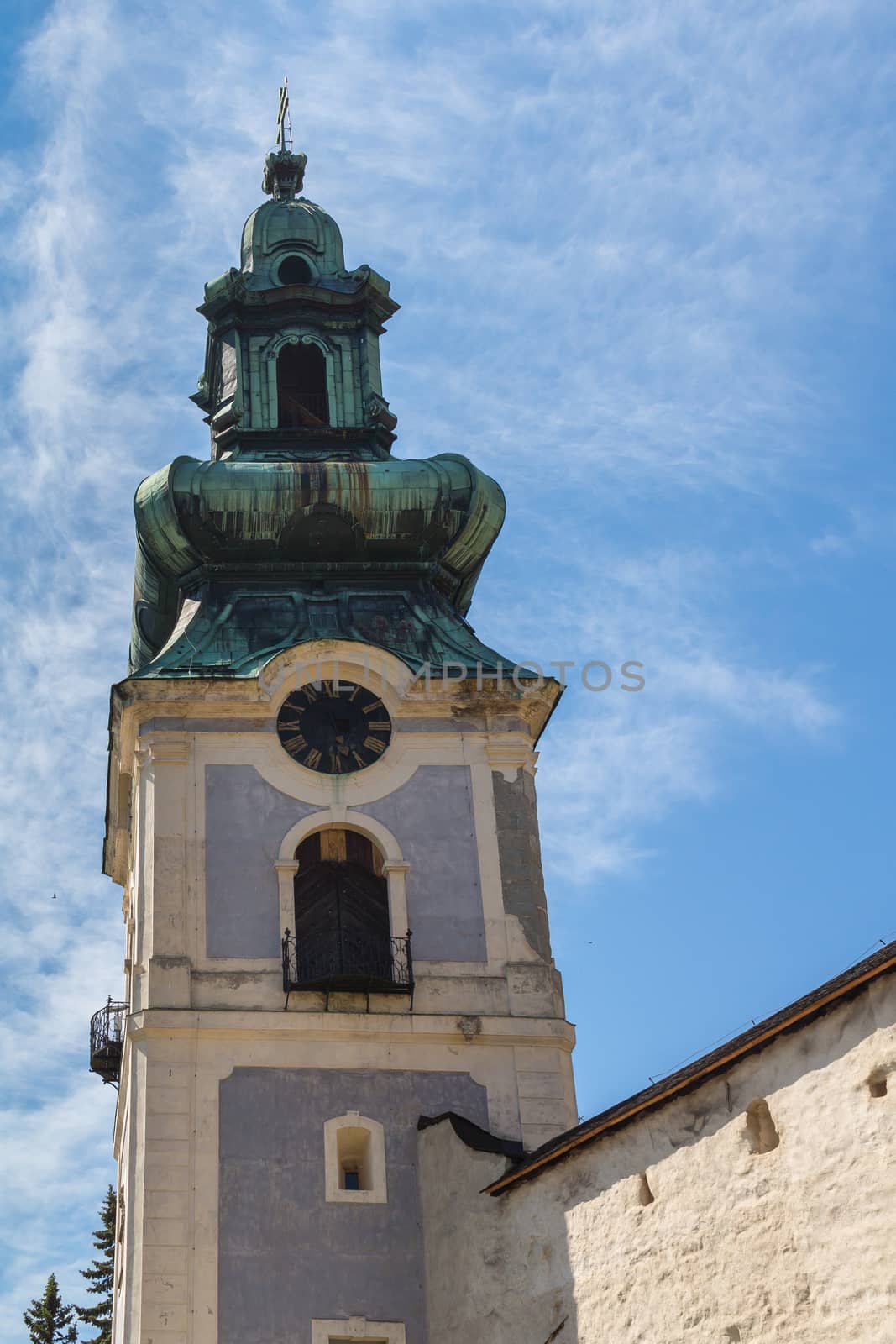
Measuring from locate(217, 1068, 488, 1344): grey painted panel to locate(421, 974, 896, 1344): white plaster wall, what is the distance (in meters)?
1.71

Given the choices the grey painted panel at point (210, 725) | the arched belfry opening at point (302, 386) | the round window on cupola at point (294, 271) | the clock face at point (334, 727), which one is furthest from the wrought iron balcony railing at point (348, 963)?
the round window on cupola at point (294, 271)

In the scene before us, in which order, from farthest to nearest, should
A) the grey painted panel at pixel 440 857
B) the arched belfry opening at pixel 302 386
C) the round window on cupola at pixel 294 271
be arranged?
the round window on cupola at pixel 294 271 → the arched belfry opening at pixel 302 386 → the grey painted panel at pixel 440 857

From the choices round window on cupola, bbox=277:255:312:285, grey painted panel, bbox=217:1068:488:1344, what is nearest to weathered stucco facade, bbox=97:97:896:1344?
grey painted panel, bbox=217:1068:488:1344

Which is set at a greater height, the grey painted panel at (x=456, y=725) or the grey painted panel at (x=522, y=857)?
the grey painted panel at (x=456, y=725)

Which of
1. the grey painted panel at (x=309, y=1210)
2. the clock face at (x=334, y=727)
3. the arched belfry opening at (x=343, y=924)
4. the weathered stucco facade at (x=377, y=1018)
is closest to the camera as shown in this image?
the weathered stucco facade at (x=377, y=1018)

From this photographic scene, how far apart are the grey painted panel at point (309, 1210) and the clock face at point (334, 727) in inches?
155

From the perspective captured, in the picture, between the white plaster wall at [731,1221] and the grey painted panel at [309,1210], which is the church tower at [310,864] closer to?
the grey painted panel at [309,1210]

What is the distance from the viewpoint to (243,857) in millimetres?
27266

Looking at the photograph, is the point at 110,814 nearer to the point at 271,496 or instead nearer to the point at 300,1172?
the point at 271,496

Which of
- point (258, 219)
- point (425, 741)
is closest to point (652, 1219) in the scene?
point (425, 741)

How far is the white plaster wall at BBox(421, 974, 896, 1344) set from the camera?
60.0ft

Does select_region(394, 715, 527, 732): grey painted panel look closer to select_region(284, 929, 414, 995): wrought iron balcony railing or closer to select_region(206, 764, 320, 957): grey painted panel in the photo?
select_region(206, 764, 320, 957): grey painted panel

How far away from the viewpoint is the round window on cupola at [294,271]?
34.6 m

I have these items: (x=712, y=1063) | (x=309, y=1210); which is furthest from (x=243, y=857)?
(x=712, y=1063)
